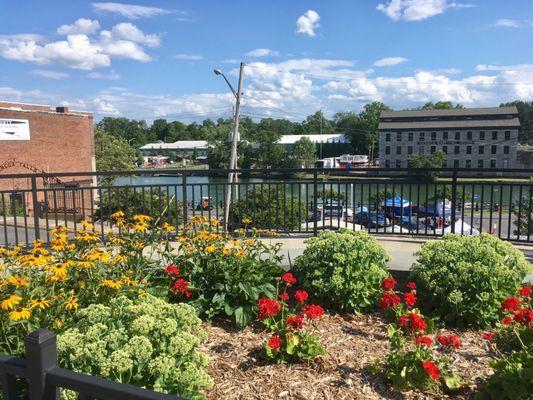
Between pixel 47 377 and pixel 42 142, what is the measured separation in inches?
1749

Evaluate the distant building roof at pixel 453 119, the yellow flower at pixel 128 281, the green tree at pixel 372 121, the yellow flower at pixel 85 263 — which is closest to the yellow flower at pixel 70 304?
the yellow flower at pixel 85 263

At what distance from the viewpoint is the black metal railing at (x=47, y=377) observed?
1.44 metres

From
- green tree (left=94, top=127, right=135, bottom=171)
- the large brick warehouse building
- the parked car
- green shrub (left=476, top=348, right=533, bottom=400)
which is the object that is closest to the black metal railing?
green shrub (left=476, top=348, right=533, bottom=400)

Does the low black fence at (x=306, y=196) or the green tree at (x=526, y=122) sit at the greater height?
the green tree at (x=526, y=122)

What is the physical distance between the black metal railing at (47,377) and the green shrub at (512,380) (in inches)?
74.7

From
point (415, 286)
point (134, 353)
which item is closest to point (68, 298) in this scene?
point (134, 353)

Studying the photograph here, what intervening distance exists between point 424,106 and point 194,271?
457 feet

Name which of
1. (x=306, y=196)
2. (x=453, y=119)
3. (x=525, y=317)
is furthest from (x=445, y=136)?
(x=525, y=317)

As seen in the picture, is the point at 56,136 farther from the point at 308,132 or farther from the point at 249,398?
the point at 308,132

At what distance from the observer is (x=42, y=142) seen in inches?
1624

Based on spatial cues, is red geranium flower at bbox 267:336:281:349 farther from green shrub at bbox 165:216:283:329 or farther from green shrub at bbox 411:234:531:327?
green shrub at bbox 411:234:531:327

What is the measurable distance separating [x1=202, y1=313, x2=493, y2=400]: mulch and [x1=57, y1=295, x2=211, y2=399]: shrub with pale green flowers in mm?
328

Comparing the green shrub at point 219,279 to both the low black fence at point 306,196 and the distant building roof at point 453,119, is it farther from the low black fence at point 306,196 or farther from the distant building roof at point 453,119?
the distant building roof at point 453,119

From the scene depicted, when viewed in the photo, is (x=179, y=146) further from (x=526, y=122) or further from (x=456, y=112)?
(x=526, y=122)
